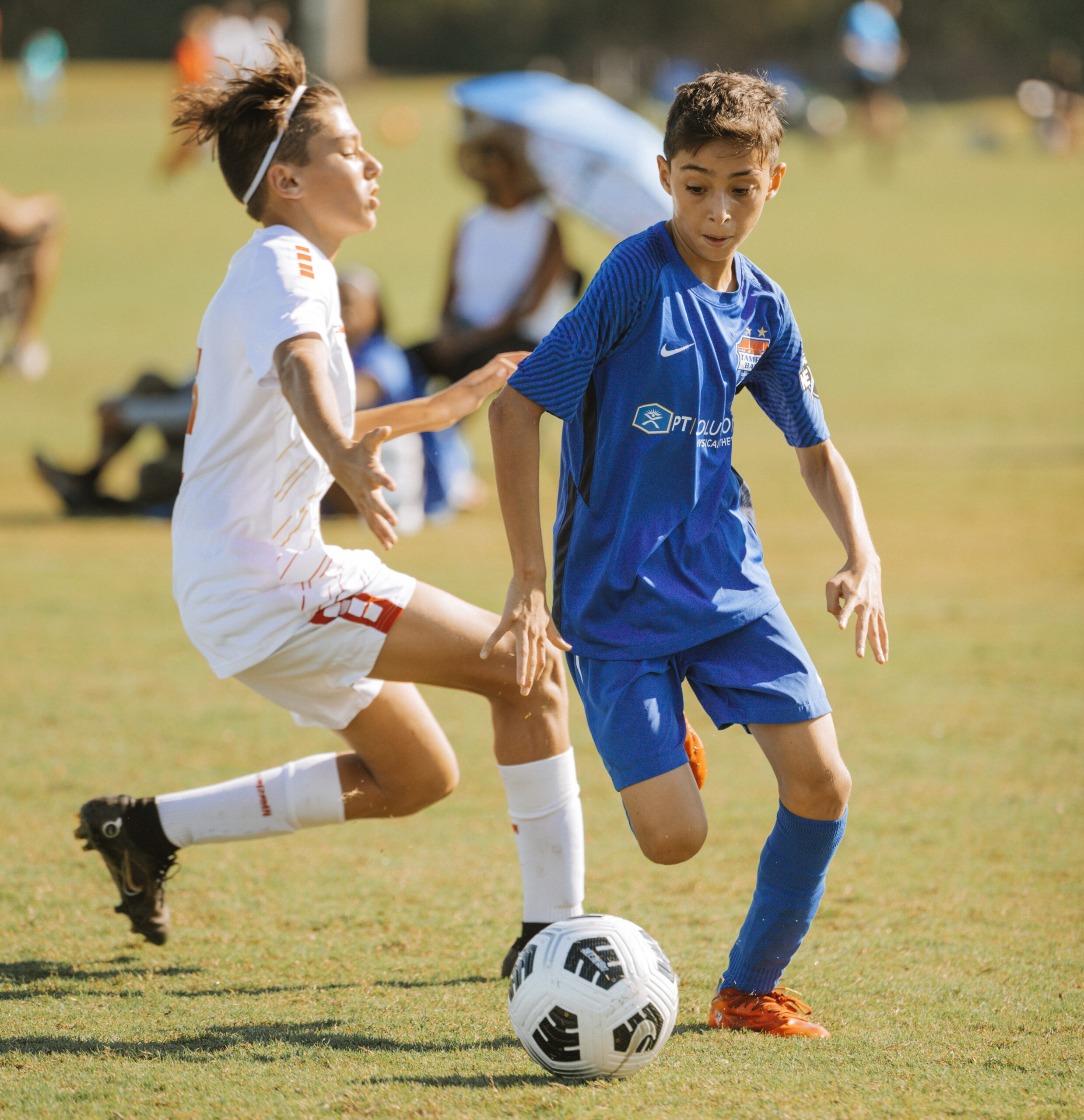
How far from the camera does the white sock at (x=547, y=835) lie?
3592 mm

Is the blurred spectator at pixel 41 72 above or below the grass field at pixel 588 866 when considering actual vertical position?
above

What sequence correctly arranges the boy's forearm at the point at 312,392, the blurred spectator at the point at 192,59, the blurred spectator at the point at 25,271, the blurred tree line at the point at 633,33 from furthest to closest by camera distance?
the blurred tree line at the point at 633,33 < the blurred spectator at the point at 192,59 < the blurred spectator at the point at 25,271 < the boy's forearm at the point at 312,392

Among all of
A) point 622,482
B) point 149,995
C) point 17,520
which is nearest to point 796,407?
point 622,482

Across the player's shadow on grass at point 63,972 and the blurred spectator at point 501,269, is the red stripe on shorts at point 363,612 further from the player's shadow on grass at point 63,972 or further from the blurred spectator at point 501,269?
the blurred spectator at point 501,269

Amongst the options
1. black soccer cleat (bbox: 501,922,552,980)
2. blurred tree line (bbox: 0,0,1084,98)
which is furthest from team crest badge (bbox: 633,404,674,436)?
blurred tree line (bbox: 0,0,1084,98)

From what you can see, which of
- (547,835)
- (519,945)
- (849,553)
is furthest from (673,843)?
(849,553)

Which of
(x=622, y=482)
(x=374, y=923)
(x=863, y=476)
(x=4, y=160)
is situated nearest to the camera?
(x=622, y=482)

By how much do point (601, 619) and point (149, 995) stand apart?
1.36 metres

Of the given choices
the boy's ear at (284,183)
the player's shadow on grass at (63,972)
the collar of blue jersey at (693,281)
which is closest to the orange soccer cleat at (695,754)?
the collar of blue jersey at (693,281)

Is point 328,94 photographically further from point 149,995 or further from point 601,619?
point 149,995

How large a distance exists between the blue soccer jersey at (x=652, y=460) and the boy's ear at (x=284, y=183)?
2.64 feet

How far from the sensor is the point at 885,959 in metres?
3.69

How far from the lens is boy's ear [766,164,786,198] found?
3.23 m

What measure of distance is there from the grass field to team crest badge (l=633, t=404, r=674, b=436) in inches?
50.7
